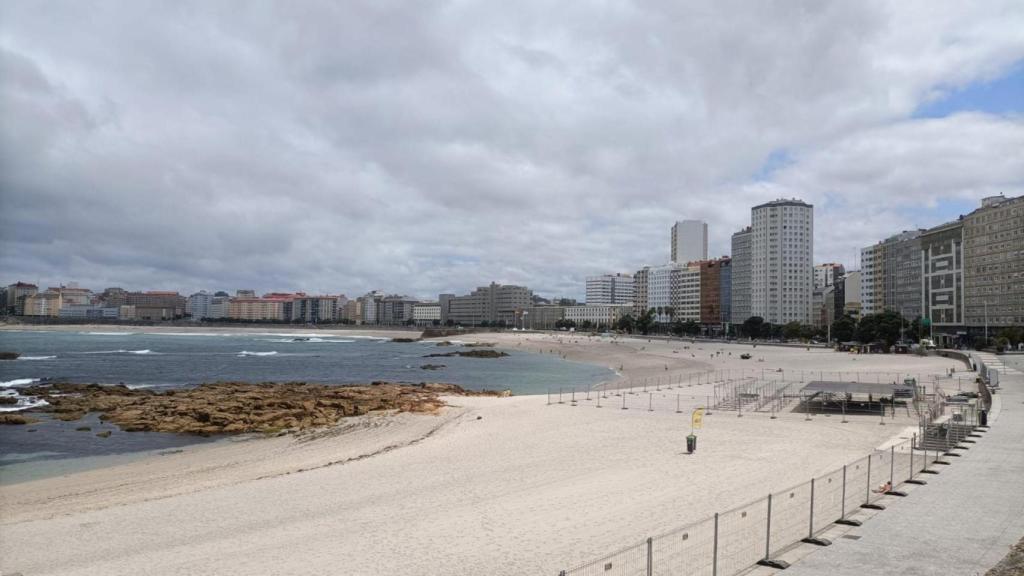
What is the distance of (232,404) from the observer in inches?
1545

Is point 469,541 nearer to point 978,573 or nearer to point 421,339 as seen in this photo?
point 978,573

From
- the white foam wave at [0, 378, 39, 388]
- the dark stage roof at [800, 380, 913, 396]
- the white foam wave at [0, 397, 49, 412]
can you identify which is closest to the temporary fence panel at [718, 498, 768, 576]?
the dark stage roof at [800, 380, 913, 396]

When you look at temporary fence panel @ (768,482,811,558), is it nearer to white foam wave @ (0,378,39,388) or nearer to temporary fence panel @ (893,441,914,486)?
temporary fence panel @ (893,441,914,486)

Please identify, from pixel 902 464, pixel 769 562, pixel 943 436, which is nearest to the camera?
pixel 769 562

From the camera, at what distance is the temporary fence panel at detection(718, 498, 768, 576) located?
→ 11445mm

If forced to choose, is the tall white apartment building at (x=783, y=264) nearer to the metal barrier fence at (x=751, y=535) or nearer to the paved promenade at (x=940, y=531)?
the paved promenade at (x=940, y=531)

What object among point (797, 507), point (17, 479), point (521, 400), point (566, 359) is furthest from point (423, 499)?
point (566, 359)

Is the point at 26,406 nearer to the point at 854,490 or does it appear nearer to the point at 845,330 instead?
the point at 854,490

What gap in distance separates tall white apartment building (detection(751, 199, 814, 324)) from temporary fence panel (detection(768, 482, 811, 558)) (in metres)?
180

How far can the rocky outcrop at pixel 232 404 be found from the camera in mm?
34219

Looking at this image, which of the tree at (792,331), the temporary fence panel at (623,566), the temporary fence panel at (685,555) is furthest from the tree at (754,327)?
the temporary fence panel at (623,566)

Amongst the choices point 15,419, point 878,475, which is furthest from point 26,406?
point 878,475

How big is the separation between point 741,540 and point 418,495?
29.9 feet

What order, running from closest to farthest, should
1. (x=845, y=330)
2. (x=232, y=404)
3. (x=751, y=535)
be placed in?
(x=751, y=535)
(x=232, y=404)
(x=845, y=330)
